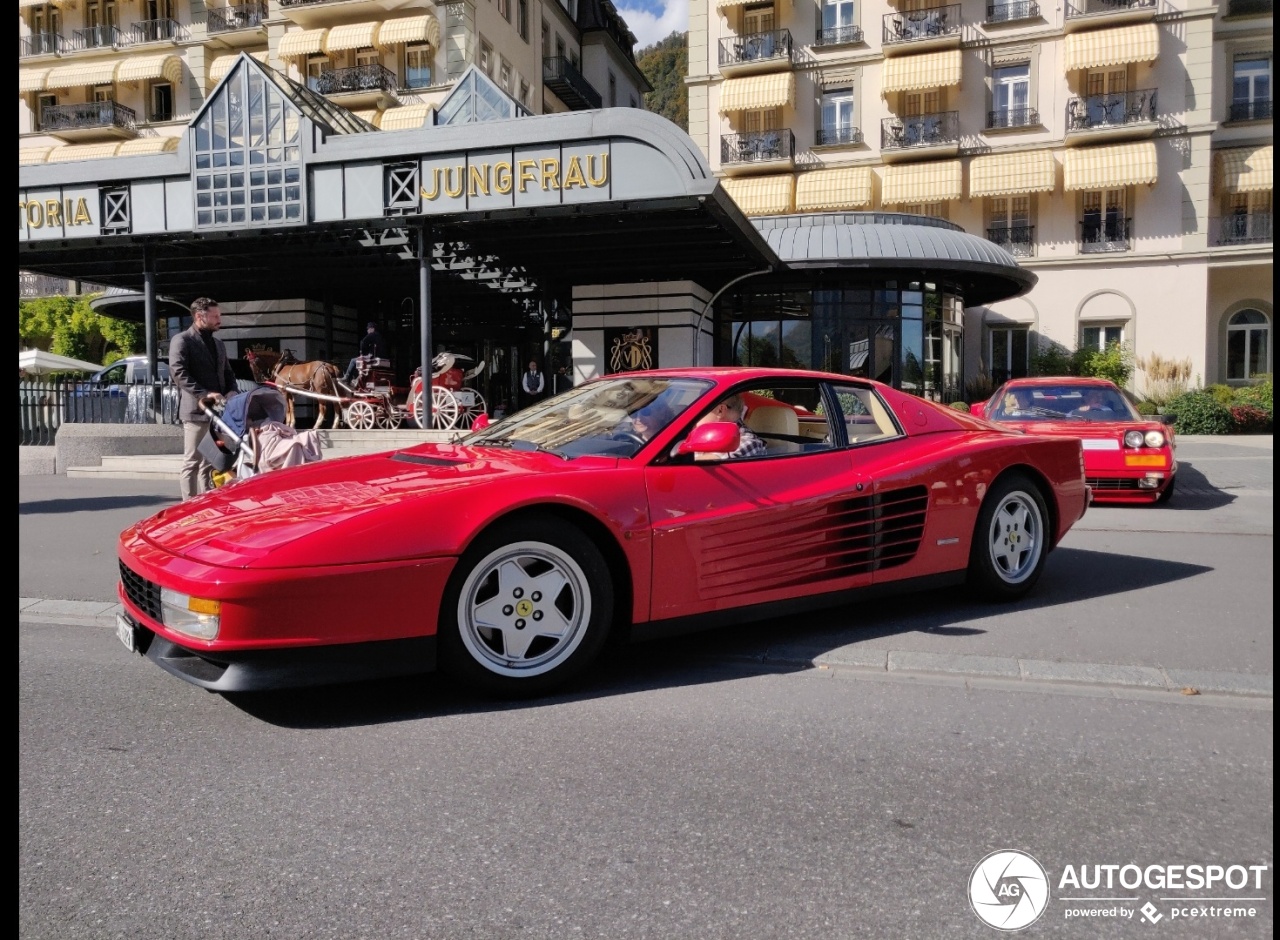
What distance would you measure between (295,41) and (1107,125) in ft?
96.3

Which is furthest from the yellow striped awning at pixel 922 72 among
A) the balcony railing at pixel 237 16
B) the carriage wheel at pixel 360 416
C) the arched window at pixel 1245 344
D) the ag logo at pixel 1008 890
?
the ag logo at pixel 1008 890

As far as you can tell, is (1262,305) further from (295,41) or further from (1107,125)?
(295,41)

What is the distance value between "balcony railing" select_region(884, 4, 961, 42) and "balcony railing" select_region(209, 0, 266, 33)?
983 inches

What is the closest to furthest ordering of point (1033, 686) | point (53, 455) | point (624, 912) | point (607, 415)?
1. point (624, 912)
2. point (1033, 686)
3. point (607, 415)
4. point (53, 455)

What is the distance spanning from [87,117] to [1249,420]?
146 ft

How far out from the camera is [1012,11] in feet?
114

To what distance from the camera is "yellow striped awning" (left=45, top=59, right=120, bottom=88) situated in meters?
40.9

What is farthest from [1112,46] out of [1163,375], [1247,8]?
[1163,375]

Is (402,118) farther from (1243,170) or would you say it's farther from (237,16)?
(1243,170)

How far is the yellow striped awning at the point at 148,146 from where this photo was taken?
125ft

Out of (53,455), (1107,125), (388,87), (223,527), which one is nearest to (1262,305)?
(1107,125)

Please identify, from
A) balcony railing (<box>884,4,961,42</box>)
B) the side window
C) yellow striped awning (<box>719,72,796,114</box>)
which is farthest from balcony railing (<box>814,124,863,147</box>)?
the side window

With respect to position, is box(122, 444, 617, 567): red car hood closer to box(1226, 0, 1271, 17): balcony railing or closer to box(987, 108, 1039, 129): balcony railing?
box(987, 108, 1039, 129): balcony railing

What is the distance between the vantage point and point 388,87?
38031 millimetres
